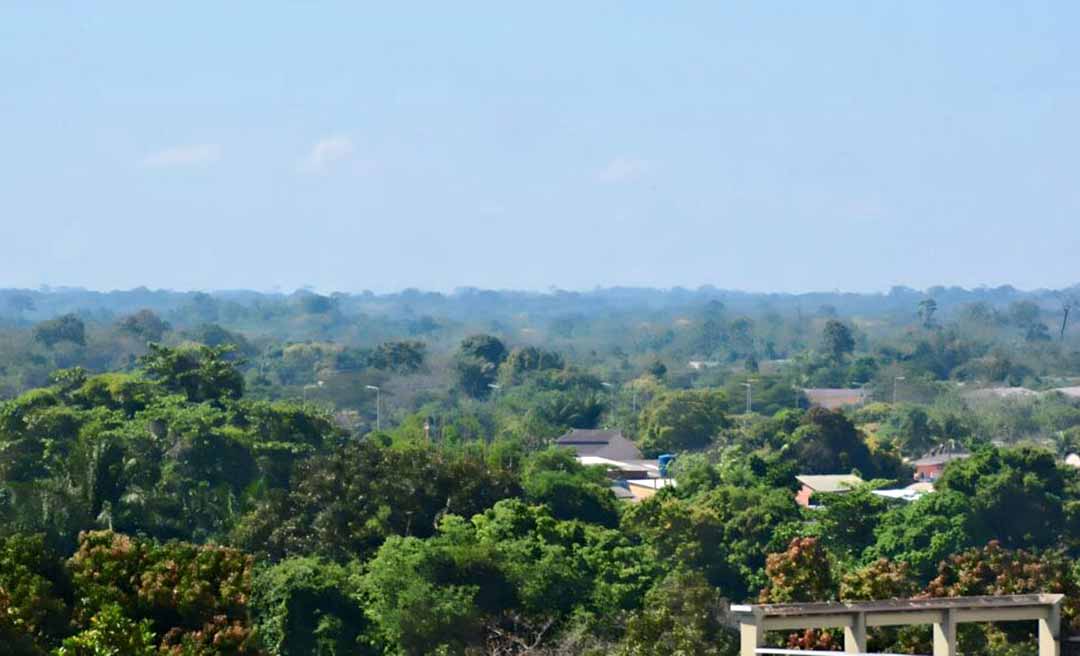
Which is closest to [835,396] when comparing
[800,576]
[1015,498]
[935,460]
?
[935,460]

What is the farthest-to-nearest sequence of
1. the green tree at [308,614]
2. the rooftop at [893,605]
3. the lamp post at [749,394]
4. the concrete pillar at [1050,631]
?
the lamp post at [749,394] < the green tree at [308,614] < the concrete pillar at [1050,631] < the rooftop at [893,605]

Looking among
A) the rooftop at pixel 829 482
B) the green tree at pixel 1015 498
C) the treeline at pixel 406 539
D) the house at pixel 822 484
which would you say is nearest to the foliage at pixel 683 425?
the rooftop at pixel 829 482

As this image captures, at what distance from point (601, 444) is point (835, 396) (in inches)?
1612

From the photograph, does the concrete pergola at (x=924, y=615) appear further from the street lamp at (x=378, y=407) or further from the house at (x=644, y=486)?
the street lamp at (x=378, y=407)

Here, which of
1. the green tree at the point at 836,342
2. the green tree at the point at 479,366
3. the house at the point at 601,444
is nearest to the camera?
the house at the point at 601,444

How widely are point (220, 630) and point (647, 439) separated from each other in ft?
205

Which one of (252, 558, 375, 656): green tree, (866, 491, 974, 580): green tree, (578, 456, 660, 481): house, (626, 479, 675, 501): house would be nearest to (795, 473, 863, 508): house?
(626, 479, 675, 501): house

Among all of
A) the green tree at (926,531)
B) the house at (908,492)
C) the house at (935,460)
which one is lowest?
the house at (935,460)

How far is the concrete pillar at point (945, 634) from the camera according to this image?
15.7 meters

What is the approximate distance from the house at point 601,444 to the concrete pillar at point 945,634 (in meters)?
66.1

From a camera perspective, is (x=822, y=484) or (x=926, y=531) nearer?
(x=926, y=531)

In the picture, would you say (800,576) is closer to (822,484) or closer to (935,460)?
(822,484)

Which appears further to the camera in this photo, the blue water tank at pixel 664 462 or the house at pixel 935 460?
the house at pixel 935 460

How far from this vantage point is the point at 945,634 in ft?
51.8
